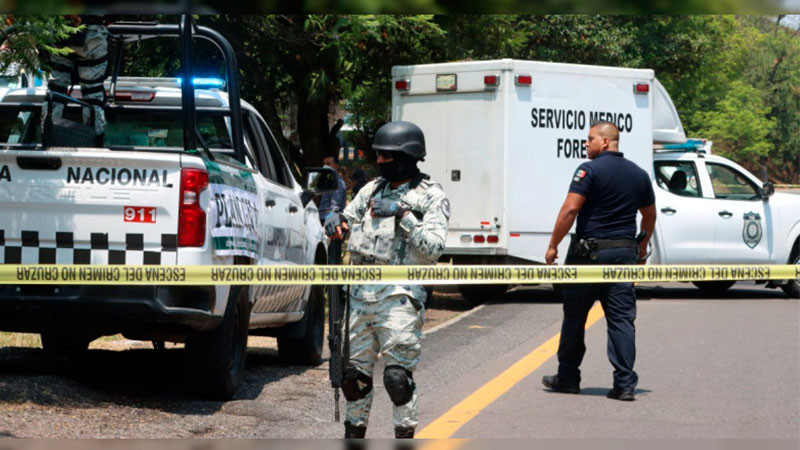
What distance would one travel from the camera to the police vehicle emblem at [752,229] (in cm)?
1731

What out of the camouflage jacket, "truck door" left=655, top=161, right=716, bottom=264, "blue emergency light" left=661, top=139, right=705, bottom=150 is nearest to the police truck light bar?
"truck door" left=655, top=161, right=716, bottom=264

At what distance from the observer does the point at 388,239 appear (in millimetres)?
6219

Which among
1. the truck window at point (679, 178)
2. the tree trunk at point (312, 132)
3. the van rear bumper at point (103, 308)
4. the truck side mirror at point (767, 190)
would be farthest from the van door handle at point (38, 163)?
the tree trunk at point (312, 132)

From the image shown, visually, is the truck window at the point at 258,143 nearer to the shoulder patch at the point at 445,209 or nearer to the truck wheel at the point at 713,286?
the shoulder patch at the point at 445,209

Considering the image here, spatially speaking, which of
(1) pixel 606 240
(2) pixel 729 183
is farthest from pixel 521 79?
(1) pixel 606 240

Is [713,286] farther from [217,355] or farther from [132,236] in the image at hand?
[132,236]

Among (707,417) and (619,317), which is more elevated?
(619,317)

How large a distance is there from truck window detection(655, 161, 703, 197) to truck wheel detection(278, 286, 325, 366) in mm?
7857

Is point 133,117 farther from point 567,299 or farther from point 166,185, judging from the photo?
point 567,299

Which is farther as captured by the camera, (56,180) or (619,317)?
(619,317)

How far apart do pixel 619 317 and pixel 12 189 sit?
164 inches

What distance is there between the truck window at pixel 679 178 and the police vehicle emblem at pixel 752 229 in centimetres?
78

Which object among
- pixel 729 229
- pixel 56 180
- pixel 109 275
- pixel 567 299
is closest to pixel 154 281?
pixel 109 275

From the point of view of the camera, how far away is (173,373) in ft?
31.0
